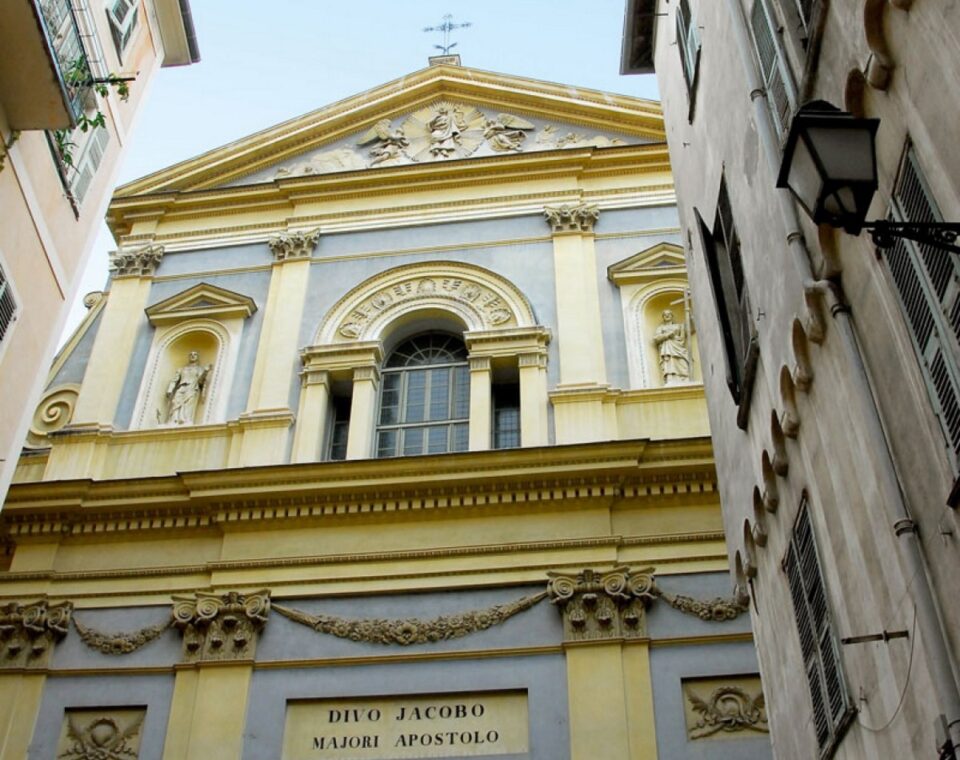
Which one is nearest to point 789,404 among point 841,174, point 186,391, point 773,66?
point 773,66

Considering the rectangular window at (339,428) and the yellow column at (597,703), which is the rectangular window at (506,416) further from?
the yellow column at (597,703)

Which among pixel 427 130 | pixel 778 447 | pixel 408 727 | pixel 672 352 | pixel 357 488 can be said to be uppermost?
pixel 427 130

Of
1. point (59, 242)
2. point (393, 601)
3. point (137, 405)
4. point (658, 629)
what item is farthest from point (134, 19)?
point (658, 629)

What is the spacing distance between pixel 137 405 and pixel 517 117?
8.98 m

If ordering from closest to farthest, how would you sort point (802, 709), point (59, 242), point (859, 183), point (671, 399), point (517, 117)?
point (859, 183), point (802, 709), point (59, 242), point (671, 399), point (517, 117)

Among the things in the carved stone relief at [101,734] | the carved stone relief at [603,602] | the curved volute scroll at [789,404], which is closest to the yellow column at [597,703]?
the carved stone relief at [603,602]

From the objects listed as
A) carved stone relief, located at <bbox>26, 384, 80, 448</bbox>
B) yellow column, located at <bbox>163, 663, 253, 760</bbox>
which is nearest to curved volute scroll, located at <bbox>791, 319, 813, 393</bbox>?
yellow column, located at <bbox>163, 663, 253, 760</bbox>

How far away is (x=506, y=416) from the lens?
660 inches

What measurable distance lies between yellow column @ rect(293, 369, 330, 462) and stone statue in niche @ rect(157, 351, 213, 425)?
5.99 feet

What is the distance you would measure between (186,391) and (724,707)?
960 cm

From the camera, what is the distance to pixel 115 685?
13906mm

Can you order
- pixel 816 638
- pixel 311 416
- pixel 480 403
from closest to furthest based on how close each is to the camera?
pixel 816 638 → pixel 480 403 → pixel 311 416

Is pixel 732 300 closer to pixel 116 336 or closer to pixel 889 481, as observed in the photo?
pixel 889 481

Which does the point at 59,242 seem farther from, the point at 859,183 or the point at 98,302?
the point at 859,183
